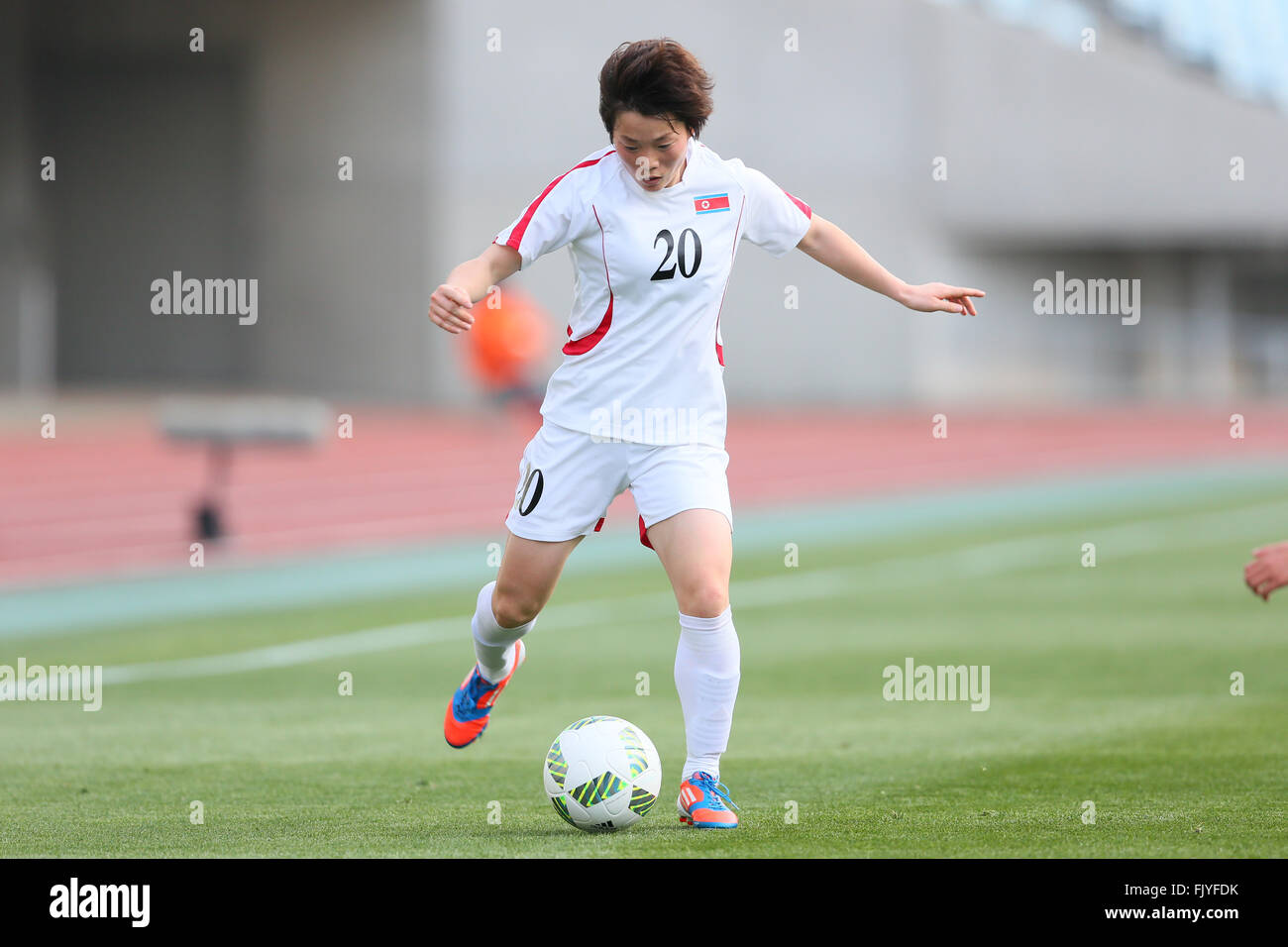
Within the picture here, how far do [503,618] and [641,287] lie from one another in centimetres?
139

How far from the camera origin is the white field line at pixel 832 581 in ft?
35.9

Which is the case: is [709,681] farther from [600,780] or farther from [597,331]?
[597,331]

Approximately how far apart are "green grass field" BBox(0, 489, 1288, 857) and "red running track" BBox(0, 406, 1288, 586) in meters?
4.68

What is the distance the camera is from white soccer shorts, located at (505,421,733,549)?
5734mm

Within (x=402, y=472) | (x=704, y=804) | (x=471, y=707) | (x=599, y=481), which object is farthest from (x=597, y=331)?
(x=402, y=472)

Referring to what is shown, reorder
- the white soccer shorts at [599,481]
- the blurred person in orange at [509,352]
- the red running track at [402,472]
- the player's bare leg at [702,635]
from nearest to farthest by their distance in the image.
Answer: the player's bare leg at [702,635], the white soccer shorts at [599,481], the red running track at [402,472], the blurred person in orange at [509,352]

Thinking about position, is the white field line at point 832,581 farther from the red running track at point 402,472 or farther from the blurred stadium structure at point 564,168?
the blurred stadium structure at point 564,168

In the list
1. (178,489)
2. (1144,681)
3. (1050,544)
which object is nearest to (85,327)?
(178,489)

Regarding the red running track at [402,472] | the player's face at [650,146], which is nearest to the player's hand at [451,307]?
the player's face at [650,146]

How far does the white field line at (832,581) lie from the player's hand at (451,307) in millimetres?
5572

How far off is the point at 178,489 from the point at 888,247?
71.4 ft

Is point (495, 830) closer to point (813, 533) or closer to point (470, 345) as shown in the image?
point (813, 533)

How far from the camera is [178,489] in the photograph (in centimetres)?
2120

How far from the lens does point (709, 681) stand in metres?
5.69
